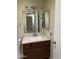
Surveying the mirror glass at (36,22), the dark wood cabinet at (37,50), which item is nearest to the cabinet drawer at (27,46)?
the dark wood cabinet at (37,50)

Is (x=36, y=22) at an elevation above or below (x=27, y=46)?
above

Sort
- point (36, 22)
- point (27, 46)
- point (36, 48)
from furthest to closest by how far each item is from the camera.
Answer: point (36, 22)
point (36, 48)
point (27, 46)

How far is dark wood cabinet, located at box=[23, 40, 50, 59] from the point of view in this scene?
3488mm

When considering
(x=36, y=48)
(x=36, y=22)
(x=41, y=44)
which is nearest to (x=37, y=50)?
(x=36, y=48)

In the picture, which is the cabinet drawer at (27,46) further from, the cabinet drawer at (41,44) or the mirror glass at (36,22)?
the mirror glass at (36,22)

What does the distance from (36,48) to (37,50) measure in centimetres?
7

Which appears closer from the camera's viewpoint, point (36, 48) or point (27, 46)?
point (27, 46)

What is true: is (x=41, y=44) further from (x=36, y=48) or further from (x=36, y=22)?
(x=36, y=22)

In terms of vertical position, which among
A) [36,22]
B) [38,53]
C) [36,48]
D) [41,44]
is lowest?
[38,53]

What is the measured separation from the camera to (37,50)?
3619 mm

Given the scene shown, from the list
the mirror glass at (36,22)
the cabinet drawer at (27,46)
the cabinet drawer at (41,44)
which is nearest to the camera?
the cabinet drawer at (27,46)

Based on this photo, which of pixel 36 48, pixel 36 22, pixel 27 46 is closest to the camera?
pixel 27 46

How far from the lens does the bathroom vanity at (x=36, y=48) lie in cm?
348
